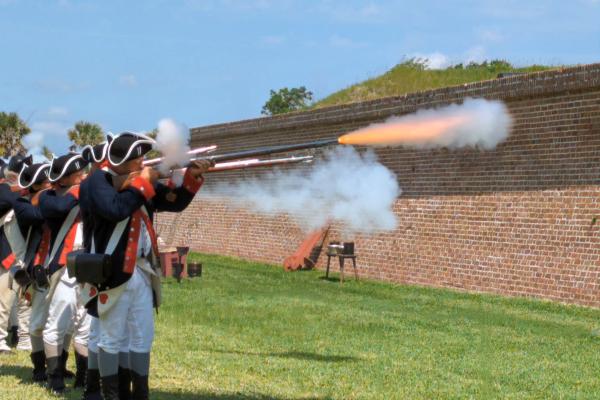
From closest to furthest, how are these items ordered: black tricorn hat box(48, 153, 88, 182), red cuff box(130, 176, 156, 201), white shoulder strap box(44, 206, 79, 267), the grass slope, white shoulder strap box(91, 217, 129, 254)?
red cuff box(130, 176, 156, 201) < white shoulder strap box(91, 217, 129, 254) < white shoulder strap box(44, 206, 79, 267) < black tricorn hat box(48, 153, 88, 182) < the grass slope

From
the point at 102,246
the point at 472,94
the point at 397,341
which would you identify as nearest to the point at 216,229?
the point at 472,94

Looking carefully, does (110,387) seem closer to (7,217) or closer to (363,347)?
(7,217)

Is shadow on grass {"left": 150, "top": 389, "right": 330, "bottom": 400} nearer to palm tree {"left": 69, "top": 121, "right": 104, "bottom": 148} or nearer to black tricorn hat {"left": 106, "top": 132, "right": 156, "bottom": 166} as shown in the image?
black tricorn hat {"left": 106, "top": 132, "right": 156, "bottom": 166}

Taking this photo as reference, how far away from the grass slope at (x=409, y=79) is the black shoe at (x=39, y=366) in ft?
81.2

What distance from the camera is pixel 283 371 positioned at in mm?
8984

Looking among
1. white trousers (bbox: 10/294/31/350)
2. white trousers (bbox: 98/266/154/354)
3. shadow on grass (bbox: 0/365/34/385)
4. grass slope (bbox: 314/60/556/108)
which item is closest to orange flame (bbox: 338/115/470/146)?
white trousers (bbox: 98/266/154/354)

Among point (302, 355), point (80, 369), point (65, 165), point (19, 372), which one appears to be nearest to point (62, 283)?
point (80, 369)

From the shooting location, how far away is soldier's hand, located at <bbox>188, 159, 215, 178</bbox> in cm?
701

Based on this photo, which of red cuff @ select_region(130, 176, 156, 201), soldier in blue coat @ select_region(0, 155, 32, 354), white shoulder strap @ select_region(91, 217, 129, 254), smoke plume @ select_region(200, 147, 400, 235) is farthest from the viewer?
smoke plume @ select_region(200, 147, 400, 235)

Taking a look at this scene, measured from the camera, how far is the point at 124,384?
7.13m

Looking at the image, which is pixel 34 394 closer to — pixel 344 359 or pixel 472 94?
pixel 344 359

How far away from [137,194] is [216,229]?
20226mm

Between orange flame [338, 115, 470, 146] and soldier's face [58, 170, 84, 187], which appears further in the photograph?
orange flame [338, 115, 470, 146]

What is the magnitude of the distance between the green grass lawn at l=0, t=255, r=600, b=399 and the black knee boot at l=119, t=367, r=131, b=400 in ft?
2.00
